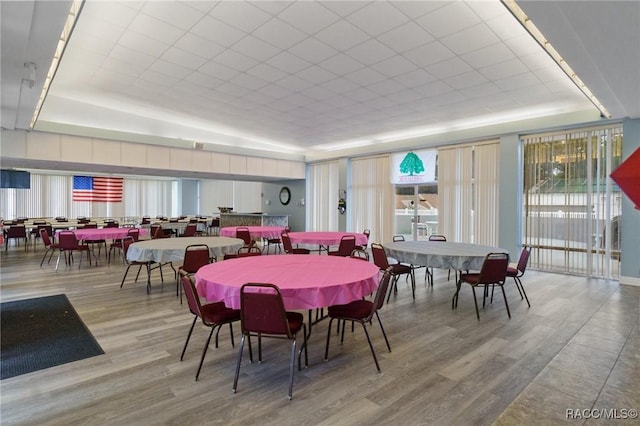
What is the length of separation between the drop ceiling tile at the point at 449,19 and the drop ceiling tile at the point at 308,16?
99cm

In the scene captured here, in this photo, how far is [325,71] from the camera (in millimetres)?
5086

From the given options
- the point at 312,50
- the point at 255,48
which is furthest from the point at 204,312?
the point at 312,50

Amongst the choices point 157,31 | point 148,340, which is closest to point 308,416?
point 148,340

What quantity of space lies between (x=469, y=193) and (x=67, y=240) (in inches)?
353

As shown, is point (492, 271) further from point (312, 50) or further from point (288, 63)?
point (288, 63)

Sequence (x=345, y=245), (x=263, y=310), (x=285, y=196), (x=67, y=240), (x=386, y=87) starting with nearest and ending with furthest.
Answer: (x=263, y=310)
(x=386, y=87)
(x=345, y=245)
(x=67, y=240)
(x=285, y=196)

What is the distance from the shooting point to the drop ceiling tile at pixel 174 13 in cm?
351

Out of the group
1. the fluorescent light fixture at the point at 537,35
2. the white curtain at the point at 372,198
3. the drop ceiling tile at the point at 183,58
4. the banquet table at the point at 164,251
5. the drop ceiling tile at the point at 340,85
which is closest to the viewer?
the fluorescent light fixture at the point at 537,35

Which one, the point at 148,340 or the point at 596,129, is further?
the point at 596,129

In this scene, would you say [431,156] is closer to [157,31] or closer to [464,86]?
[464,86]

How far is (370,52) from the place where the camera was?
4.45m

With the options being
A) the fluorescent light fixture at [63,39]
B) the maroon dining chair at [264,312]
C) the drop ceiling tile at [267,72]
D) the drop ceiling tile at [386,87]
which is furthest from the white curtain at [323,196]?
the maroon dining chair at [264,312]

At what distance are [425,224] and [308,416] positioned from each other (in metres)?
8.02

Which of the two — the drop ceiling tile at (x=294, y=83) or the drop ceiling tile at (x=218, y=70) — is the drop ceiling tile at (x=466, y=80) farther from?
the drop ceiling tile at (x=218, y=70)
